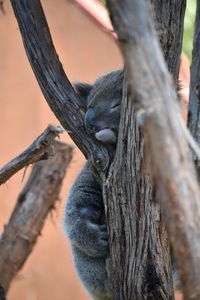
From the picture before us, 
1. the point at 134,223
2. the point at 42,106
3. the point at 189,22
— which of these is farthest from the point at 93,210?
the point at 189,22

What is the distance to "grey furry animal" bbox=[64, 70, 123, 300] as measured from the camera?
3.05 metres

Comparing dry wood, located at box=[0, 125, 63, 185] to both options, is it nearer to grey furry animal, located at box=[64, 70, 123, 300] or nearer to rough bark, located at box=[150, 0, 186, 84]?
grey furry animal, located at box=[64, 70, 123, 300]

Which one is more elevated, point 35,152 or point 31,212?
point 35,152

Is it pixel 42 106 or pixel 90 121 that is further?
pixel 42 106

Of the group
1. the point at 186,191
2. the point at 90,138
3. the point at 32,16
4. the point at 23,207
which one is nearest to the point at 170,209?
the point at 186,191

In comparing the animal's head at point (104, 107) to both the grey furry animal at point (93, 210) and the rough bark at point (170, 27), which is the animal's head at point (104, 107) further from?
the rough bark at point (170, 27)

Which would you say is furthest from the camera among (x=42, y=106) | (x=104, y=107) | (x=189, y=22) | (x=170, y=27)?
(x=189, y=22)

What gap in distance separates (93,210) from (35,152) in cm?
69

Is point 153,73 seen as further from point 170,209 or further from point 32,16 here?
point 32,16

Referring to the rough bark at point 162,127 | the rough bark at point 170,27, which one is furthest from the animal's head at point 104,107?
the rough bark at point 162,127

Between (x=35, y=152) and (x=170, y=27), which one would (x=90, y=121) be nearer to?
(x=35, y=152)

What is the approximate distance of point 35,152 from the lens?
270cm

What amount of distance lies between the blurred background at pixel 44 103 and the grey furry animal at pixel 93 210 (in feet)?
6.89

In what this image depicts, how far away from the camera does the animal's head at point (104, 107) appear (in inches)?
110
